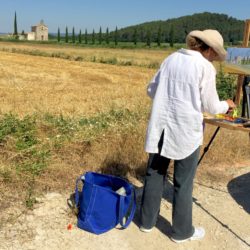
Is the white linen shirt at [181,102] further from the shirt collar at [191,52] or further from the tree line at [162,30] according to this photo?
the tree line at [162,30]

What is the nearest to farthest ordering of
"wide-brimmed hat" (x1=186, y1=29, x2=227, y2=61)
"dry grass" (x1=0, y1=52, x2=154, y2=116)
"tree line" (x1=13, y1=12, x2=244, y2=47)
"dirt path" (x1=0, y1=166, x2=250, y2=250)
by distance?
"wide-brimmed hat" (x1=186, y1=29, x2=227, y2=61) → "dirt path" (x1=0, y1=166, x2=250, y2=250) → "dry grass" (x1=0, y1=52, x2=154, y2=116) → "tree line" (x1=13, y1=12, x2=244, y2=47)

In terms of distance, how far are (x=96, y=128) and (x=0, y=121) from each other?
1.31 metres

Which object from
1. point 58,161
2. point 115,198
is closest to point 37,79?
point 58,161

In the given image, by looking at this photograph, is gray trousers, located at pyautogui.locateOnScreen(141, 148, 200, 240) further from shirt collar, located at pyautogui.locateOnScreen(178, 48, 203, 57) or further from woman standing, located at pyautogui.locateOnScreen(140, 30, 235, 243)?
shirt collar, located at pyautogui.locateOnScreen(178, 48, 203, 57)

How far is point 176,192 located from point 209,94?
0.87 m

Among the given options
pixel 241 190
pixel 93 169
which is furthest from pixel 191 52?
pixel 241 190

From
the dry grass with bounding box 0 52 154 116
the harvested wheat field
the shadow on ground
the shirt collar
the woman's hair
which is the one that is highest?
the woman's hair

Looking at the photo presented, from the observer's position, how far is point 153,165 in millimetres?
3178

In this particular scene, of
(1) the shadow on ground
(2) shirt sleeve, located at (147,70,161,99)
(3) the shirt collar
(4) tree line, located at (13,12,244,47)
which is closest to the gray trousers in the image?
(2) shirt sleeve, located at (147,70,161,99)

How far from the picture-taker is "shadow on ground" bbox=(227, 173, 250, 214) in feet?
13.5

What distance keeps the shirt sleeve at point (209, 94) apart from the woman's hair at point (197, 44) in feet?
0.61

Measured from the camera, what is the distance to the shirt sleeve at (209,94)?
2.81 meters

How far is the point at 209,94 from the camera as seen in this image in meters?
2.84

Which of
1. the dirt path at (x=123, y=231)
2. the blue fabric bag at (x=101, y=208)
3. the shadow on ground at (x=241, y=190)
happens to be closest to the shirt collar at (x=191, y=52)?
the blue fabric bag at (x=101, y=208)
